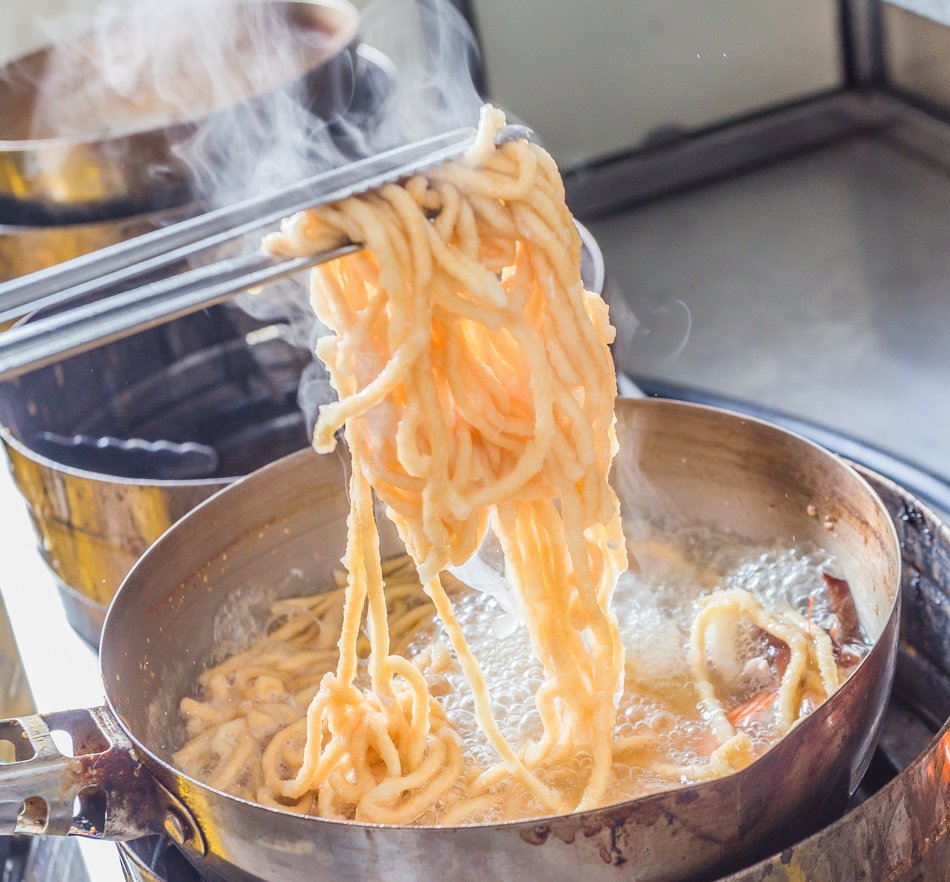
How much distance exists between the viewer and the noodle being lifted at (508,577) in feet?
4.55

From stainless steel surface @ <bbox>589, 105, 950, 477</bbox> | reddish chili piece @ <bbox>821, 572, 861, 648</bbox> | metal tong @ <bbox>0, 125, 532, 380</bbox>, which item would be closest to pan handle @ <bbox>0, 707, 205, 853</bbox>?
metal tong @ <bbox>0, 125, 532, 380</bbox>

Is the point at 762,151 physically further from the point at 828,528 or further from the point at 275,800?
the point at 275,800

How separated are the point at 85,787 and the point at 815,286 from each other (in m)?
3.25

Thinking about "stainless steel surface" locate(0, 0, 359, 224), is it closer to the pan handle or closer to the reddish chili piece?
the pan handle

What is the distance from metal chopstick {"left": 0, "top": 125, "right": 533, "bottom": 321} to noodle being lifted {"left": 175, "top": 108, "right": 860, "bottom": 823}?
25 millimetres

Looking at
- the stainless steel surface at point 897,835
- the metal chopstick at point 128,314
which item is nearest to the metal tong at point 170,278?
the metal chopstick at point 128,314

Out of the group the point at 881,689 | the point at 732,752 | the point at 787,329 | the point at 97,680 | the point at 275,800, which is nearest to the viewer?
the point at 881,689

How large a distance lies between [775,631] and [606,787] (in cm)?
37

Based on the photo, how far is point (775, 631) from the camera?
1791 mm

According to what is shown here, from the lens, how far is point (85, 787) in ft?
4.63

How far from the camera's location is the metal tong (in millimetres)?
1109

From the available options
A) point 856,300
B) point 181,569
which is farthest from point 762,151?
point 181,569

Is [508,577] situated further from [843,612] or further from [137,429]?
[137,429]

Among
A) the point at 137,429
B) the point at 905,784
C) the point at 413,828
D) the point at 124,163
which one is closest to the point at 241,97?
the point at 124,163
